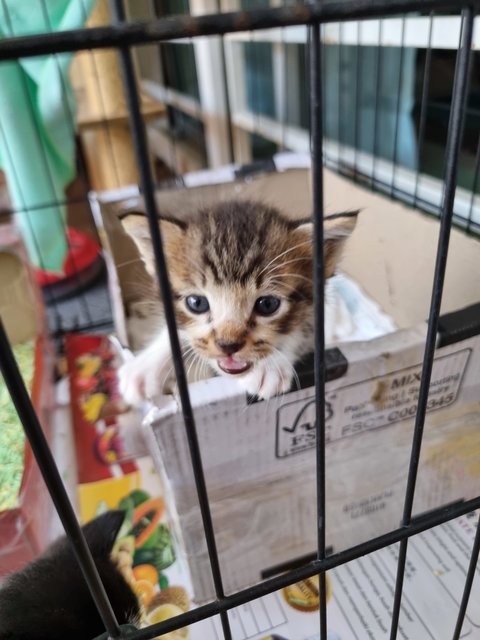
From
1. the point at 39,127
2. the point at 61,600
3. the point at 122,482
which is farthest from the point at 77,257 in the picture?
the point at 61,600

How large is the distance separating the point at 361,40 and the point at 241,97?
979mm

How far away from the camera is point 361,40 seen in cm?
126

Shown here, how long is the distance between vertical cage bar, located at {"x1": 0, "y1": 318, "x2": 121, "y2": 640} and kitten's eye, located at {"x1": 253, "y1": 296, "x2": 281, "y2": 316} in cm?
43

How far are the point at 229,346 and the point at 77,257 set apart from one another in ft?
4.19

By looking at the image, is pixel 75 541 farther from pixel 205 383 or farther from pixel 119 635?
pixel 205 383

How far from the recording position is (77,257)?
1812 millimetres

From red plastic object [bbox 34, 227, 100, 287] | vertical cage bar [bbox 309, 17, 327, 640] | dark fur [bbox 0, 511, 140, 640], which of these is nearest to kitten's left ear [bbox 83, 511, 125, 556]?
dark fur [bbox 0, 511, 140, 640]

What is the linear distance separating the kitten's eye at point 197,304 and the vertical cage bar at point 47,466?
1.42ft

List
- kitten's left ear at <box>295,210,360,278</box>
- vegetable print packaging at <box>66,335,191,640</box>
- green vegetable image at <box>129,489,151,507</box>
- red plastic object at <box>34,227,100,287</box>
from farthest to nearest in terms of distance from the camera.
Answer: red plastic object at <box>34,227,100,287</box>
green vegetable image at <box>129,489,151,507</box>
vegetable print packaging at <box>66,335,191,640</box>
kitten's left ear at <box>295,210,360,278</box>

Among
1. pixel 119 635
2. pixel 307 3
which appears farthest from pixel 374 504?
pixel 307 3

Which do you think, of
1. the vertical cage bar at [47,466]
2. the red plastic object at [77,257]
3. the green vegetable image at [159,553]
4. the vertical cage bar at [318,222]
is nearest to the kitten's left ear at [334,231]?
the vertical cage bar at [318,222]

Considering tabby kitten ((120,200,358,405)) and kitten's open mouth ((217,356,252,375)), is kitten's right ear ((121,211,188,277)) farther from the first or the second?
kitten's open mouth ((217,356,252,375))

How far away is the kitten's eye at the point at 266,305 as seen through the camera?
739 millimetres

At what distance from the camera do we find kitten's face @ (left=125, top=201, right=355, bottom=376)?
2.31 ft
